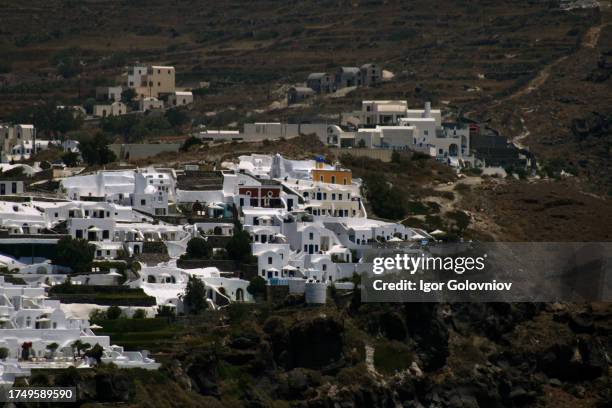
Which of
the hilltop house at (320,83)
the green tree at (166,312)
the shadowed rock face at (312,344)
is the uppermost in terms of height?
the hilltop house at (320,83)

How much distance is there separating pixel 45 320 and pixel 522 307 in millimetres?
23257

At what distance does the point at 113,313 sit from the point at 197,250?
9337mm

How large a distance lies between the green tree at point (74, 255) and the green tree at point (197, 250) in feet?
15.4

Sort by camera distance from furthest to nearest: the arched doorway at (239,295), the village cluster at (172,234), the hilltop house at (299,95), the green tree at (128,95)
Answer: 1. the hilltop house at (299,95)
2. the green tree at (128,95)
3. the arched doorway at (239,295)
4. the village cluster at (172,234)

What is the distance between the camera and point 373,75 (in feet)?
520

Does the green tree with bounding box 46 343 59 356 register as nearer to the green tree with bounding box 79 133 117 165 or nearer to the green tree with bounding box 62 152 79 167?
the green tree with bounding box 62 152 79 167

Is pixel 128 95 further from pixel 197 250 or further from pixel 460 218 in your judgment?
pixel 197 250

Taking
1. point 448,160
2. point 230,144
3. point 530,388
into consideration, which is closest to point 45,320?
point 530,388

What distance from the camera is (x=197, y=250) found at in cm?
9538

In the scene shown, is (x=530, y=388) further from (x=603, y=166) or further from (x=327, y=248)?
(x=603, y=166)

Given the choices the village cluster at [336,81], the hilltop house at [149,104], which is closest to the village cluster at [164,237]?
the hilltop house at [149,104]

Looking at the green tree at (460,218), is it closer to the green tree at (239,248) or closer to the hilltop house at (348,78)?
the green tree at (239,248)

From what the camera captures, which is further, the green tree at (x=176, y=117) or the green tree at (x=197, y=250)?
the green tree at (x=176, y=117)

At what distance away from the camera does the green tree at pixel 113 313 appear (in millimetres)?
86500
